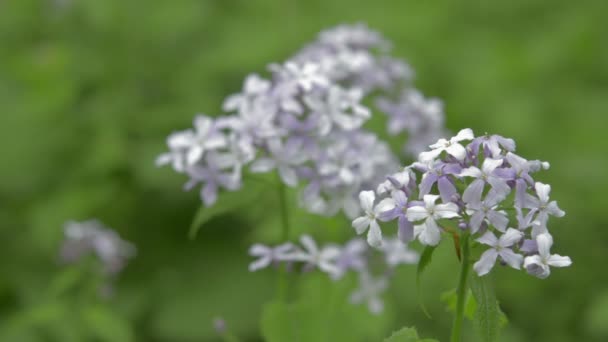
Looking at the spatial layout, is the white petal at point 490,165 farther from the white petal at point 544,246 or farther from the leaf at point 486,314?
the leaf at point 486,314


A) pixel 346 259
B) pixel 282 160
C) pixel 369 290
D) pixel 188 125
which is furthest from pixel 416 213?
pixel 188 125

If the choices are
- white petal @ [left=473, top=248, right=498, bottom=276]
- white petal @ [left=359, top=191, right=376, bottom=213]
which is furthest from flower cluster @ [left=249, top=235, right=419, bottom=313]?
white petal @ [left=473, top=248, right=498, bottom=276]

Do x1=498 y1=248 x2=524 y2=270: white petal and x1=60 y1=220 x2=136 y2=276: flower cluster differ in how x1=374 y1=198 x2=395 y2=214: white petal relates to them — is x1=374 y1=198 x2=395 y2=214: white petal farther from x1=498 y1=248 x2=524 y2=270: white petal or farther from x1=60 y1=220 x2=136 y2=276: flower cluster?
x1=60 y1=220 x2=136 y2=276: flower cluster

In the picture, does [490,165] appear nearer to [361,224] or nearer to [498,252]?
[498,252]

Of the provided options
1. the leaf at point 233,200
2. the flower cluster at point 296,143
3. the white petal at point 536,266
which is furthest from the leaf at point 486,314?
the leaf at point 233,200

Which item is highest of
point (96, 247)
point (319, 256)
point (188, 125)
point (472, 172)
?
point (188, 125)

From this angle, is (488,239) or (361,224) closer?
(488,239)
